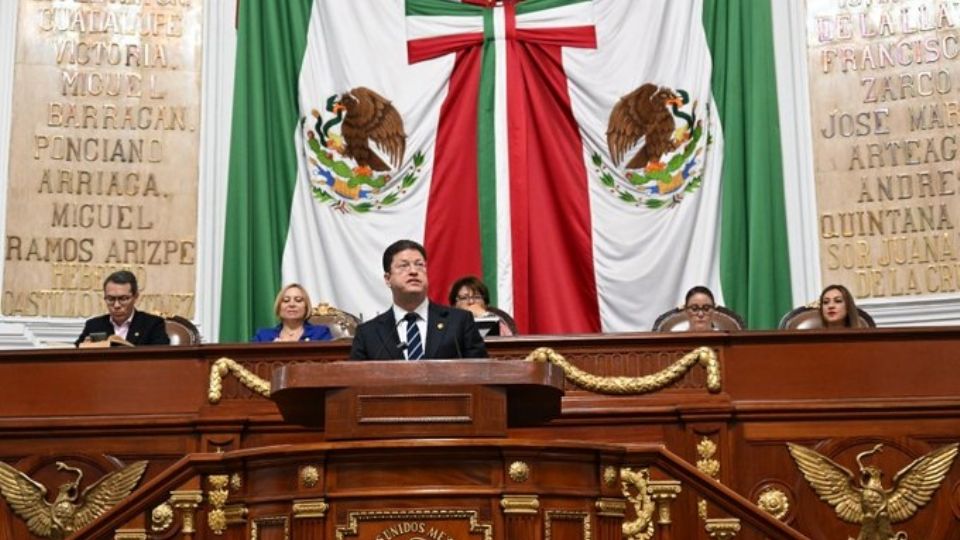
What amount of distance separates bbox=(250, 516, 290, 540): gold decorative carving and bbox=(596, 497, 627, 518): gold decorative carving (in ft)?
3.47

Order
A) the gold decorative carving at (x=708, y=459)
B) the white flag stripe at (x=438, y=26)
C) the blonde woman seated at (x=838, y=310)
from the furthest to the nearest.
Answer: the white flag stripe at (x=438, y=26) → the blonde woman seated at (x=838, y=310) → the gold decorative carving at (x=708, y=459)

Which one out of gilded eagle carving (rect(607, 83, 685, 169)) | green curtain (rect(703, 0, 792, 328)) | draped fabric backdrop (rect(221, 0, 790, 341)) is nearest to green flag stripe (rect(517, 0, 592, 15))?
draped fabric backdrop (rect(221, 0, 790, 341))

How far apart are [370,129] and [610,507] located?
6.57m

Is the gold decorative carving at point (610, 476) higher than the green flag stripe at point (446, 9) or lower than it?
lower

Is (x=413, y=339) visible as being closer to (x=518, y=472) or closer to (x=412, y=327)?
(x=412, y=327)

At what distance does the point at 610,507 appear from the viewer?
5.40 metres

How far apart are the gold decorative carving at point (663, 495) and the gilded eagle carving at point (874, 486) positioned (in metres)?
1.89

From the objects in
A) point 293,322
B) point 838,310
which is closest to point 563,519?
point 838,310

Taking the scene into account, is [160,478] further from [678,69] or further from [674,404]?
[678,69]

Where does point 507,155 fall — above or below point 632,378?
above

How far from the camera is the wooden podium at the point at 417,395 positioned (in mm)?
5281

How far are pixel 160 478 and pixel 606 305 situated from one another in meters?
5.35

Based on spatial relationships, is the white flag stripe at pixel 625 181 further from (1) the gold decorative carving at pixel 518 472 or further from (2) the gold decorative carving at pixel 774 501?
(1) the gold decorative carving at pixel 518 472

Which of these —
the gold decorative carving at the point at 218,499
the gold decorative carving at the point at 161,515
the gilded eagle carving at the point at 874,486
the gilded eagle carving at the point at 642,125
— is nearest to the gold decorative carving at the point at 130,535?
the gold decorative carving at the point at 161,515
